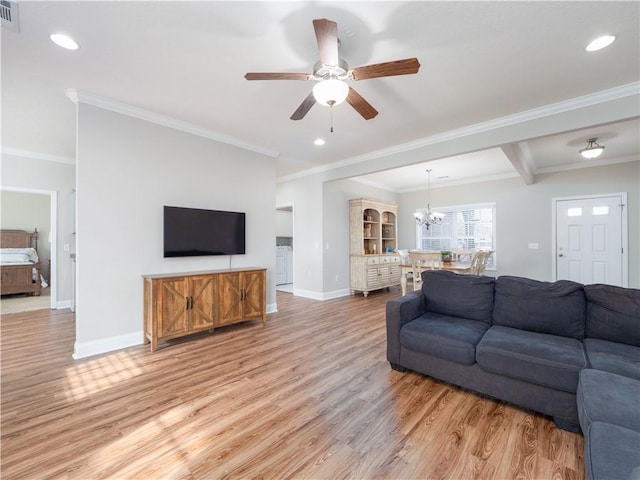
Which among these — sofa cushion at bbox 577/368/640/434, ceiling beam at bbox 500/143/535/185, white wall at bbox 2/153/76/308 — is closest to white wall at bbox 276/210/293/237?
white wall at bbox 2/153/76/308

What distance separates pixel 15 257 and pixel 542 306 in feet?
31.5

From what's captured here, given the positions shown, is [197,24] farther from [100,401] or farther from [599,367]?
[599,367]

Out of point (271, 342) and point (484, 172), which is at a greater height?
point (484, 172)

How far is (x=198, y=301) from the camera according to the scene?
3.46 m

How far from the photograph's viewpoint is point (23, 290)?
610 cm

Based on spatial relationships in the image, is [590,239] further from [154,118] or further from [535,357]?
[154,118]

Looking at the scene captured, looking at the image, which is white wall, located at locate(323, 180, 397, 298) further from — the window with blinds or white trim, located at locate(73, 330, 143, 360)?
white trim, located at locate(73, 330, 143, 360)

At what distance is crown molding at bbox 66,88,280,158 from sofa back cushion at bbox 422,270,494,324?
326 cm

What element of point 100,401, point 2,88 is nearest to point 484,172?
point 100,401

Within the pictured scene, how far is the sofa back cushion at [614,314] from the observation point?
2062 millimetres

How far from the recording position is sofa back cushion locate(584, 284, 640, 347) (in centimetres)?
206

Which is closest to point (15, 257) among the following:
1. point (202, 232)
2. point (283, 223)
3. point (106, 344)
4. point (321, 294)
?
point (106, 344)

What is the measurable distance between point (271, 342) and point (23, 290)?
6.43 metres

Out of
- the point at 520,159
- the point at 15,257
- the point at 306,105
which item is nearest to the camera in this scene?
the point at 306,105
